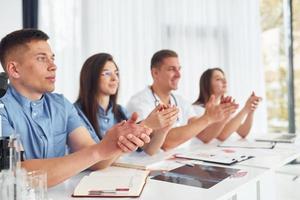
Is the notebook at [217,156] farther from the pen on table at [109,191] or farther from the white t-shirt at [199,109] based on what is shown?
the white t-shirt at [199,109]

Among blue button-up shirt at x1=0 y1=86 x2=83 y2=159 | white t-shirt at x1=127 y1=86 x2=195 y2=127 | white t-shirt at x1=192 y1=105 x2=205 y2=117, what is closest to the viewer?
blue button-up shirt at x1=0 y1=86 x2=83 y2=159

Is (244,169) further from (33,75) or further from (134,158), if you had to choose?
(33,75)

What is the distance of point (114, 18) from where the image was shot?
3.13 meters

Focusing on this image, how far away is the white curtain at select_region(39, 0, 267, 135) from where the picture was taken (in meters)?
2.86

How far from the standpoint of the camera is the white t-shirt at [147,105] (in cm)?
209

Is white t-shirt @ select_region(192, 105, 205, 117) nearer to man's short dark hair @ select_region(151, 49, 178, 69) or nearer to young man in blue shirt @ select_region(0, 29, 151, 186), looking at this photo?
man's short dark hair @ select_region(151, 49, 178, 69)

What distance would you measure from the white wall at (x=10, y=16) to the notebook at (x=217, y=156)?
1.72 meters

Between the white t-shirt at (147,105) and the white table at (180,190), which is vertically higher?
the white t-shirt at (147,105)

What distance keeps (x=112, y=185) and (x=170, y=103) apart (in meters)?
1.30

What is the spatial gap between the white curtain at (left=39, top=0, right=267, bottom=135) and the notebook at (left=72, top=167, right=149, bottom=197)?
1.81 m

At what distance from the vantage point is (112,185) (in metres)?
1.08

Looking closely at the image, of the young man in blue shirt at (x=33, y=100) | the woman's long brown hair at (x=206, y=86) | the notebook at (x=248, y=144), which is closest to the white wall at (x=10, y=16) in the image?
the young man in blue shirt at (x=33, y=100)

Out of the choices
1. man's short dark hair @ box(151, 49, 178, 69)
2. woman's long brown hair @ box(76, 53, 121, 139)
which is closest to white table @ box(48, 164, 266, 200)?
woman's long brown hair @ box(76, 53, 121, 139)

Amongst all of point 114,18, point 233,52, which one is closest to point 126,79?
point 114,18
